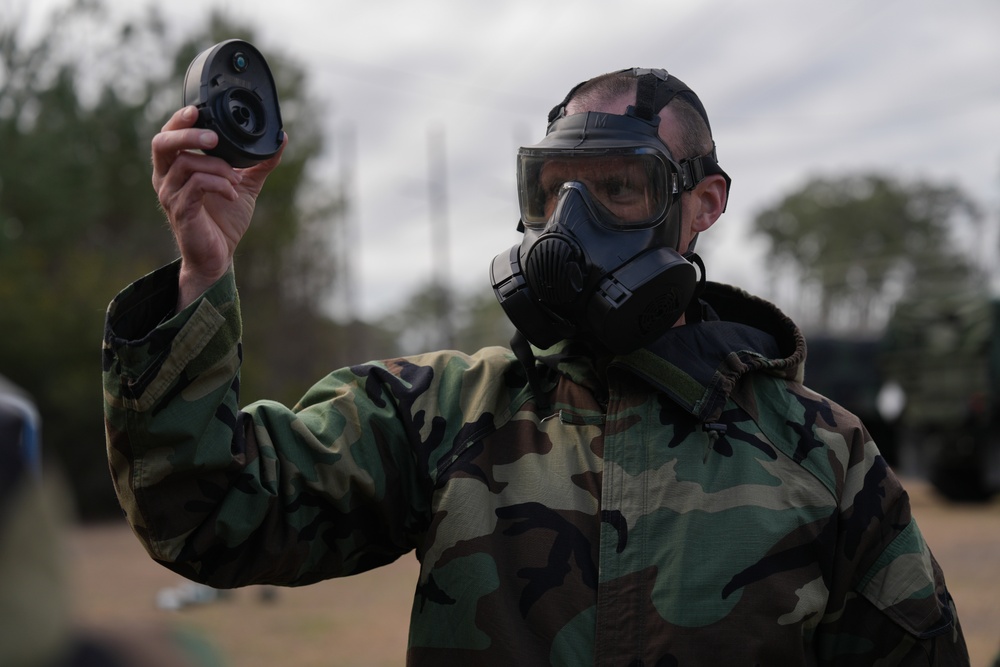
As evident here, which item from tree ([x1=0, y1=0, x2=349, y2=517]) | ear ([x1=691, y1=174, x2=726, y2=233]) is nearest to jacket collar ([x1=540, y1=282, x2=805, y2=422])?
ear ([x1=691, y1=174, x2=726, y2=233])

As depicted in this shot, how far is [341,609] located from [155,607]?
1.69 metres

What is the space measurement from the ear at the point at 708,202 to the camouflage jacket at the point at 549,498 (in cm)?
38

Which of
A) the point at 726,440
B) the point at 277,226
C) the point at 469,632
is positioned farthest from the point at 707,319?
the point at 277,226

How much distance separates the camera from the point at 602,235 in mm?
2582

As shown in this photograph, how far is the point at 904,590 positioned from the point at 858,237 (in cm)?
4366

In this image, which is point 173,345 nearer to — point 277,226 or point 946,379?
point 946,379

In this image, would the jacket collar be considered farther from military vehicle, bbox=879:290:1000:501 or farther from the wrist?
military vehicle, bbox=879:290:1000:501

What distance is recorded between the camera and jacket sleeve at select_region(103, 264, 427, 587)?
2.14 metres

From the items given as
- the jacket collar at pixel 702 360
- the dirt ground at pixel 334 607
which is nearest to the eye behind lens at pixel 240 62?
the jacket collar at pixel 702 360

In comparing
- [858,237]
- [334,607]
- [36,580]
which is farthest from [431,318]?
[36,580]

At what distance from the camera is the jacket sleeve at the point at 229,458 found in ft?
7.04

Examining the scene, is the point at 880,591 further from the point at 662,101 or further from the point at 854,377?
the point at 854,377

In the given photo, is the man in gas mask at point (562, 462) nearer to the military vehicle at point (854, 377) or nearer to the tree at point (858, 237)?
the military vehicle at point (854, 377)

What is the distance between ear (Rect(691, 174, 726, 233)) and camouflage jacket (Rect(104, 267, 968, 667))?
0.38 metres
